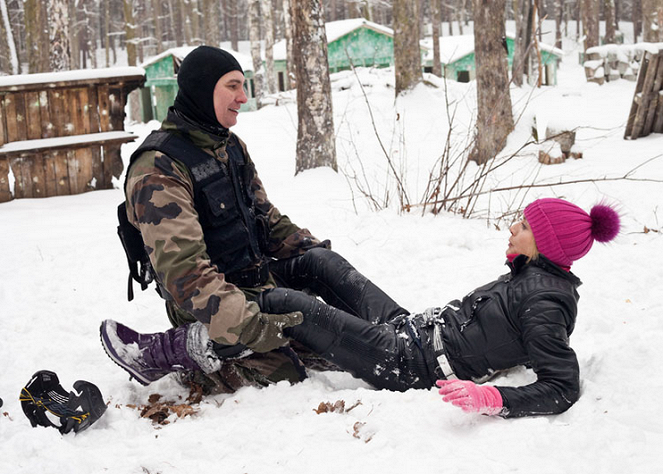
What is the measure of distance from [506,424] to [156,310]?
258 centimetres

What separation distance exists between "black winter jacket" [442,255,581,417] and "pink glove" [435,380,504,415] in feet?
0.18

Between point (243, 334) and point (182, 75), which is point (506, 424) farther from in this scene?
point (182, 75)

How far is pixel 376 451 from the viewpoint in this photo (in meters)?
2.17

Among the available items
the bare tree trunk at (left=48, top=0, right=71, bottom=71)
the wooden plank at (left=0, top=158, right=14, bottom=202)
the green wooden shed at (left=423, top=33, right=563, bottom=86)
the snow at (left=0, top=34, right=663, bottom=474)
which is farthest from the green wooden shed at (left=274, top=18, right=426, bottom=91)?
the wooden plank at (left=0, top=158, right=14, bottom=202)

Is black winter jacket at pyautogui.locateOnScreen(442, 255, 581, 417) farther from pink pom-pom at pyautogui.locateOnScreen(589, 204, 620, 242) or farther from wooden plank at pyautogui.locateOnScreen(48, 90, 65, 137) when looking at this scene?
wooden plank at pyautogui.locateOnScreen(48, 90, 65, 137)

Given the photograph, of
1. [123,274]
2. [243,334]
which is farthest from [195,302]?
[123,274]

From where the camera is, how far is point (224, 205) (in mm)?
3027

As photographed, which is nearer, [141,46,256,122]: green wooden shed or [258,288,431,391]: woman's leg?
[258,288,431,391]: woman's leg

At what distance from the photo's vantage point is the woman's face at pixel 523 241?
2.74 meters

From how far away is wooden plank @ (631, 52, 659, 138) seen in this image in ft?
27.3

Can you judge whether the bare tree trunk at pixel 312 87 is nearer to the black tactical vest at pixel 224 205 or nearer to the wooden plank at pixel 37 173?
the wooden plank at pixel 37 173

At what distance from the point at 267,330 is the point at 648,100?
Answer: 7680 mm

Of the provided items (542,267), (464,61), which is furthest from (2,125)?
(464,61)

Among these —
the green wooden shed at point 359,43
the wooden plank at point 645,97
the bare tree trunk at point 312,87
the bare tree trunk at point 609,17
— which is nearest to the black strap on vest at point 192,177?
the bare tree trunk at point 312,87
